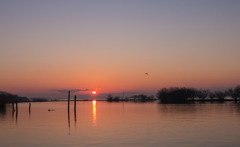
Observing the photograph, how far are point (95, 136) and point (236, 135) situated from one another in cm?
1322

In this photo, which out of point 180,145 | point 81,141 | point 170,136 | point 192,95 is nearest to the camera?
point 180,145

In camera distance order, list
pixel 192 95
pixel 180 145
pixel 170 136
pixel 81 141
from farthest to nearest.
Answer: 1. pixel 192 95
2. pixel 170 136
3. pixel 81 141
4. pixel 180 145

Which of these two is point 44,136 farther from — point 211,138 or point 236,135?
point 236,135

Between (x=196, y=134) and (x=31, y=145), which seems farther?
(x=196, y=134)

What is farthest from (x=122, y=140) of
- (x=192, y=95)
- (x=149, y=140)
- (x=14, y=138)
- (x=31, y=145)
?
(x=192, y=95)

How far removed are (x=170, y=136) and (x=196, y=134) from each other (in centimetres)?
→ 303

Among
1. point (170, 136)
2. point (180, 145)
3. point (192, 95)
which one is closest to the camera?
point (180, 145)

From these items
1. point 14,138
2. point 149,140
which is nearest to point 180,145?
point 149,140

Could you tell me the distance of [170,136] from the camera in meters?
24.2

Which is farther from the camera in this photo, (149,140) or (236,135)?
(236,135)

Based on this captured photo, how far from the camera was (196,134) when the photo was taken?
25.4 meters

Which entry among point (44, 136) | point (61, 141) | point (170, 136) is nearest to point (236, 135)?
point (170, 136)

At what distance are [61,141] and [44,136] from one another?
365cm

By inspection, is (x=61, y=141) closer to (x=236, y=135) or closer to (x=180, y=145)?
(x=180, y=145)
